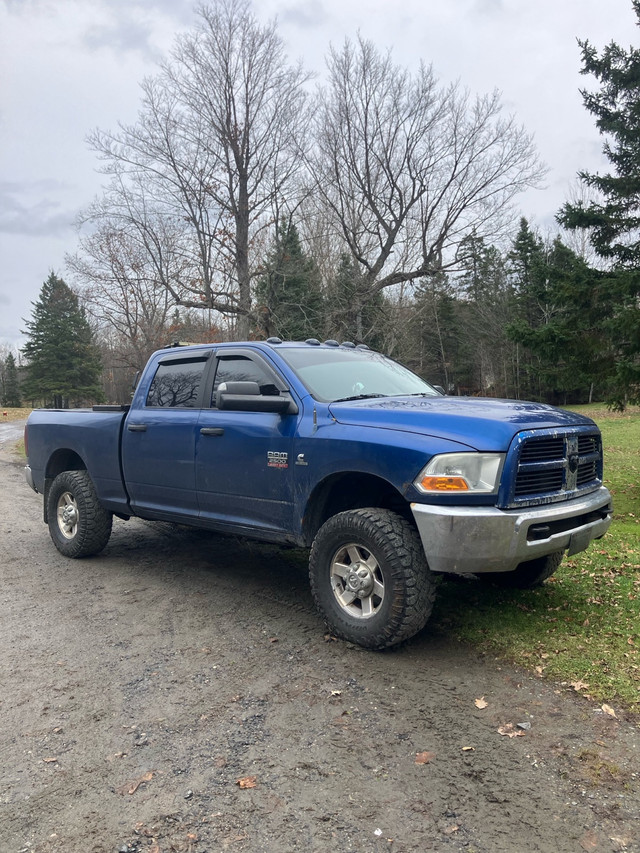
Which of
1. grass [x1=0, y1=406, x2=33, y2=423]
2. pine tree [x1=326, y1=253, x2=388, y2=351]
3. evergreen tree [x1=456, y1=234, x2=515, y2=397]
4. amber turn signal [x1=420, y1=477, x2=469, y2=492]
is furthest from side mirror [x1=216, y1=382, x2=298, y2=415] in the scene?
grass [x1=0, y1=406, x2=33, y2=423]

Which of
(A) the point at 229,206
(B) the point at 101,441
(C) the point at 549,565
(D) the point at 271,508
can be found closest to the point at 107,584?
(B) the point at 101,441

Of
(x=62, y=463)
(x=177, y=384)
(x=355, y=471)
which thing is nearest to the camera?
(x=355, y=471)

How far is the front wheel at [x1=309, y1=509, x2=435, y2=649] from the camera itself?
12.8ft

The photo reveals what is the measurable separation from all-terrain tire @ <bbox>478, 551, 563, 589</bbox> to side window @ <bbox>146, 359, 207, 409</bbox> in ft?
9.46

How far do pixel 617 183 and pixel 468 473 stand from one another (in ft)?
29.0

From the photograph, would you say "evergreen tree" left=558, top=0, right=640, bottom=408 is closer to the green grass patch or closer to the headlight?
the green grass patch

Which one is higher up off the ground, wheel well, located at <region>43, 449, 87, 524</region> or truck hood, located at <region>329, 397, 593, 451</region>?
truck hood, located at <region>329, 397, 593, 451</region>

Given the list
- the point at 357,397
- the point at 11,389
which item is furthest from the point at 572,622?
the point at 11,389

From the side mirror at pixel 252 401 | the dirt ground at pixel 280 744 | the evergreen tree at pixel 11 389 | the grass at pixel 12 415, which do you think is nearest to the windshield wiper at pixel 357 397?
the side mirror at pixel 252 401

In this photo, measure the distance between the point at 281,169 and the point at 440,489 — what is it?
60.5ft

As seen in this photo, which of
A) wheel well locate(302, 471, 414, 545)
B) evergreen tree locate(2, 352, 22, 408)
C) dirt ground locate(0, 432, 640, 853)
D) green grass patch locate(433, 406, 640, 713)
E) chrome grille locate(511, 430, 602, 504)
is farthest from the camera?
evergreen tree locate(2, 352, 22, 408)

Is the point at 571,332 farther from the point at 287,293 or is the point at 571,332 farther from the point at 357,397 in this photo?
the point at 287,293

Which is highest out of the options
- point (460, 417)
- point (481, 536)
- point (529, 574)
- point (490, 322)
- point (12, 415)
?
point (490, 322)

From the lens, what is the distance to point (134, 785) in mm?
2789
